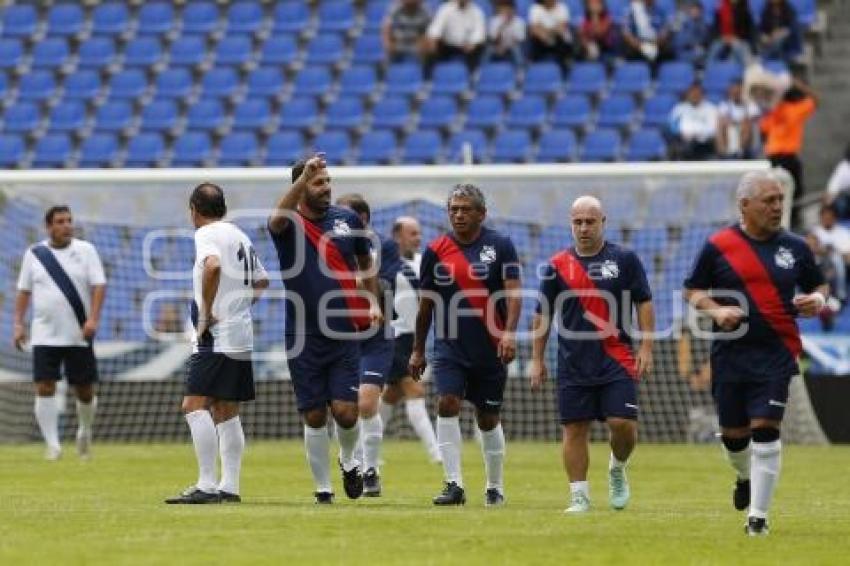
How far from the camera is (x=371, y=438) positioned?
1766 cm

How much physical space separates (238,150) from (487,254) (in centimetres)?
1711

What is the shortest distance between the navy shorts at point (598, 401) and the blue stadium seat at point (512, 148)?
53.0 feet

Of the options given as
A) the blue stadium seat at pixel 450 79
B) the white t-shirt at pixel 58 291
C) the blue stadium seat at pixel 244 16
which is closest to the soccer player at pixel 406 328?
the white t-shirt at pixel 58 291

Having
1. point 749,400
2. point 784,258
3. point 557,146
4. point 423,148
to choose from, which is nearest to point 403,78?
point 423,148

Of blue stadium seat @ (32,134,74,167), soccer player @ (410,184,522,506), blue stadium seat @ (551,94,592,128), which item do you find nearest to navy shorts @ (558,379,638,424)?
soccer player @ (410,184,522,506)

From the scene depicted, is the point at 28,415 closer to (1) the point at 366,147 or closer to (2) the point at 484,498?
(1) the point at 366,147

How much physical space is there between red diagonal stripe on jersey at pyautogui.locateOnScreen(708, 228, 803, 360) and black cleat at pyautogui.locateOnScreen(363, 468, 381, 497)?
4484 mm

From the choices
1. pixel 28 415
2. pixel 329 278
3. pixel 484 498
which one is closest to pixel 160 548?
pixel 329 278

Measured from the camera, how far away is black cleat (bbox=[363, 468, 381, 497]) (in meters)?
16.7

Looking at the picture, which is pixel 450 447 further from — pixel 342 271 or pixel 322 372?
pixel 342 271

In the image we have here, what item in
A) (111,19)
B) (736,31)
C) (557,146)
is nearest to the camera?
(557,146)

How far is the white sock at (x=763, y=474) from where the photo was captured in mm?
12820

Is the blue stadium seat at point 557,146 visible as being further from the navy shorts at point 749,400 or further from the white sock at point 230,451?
the navy shorts at point 749,400

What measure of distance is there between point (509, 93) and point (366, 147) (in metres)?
2.41
